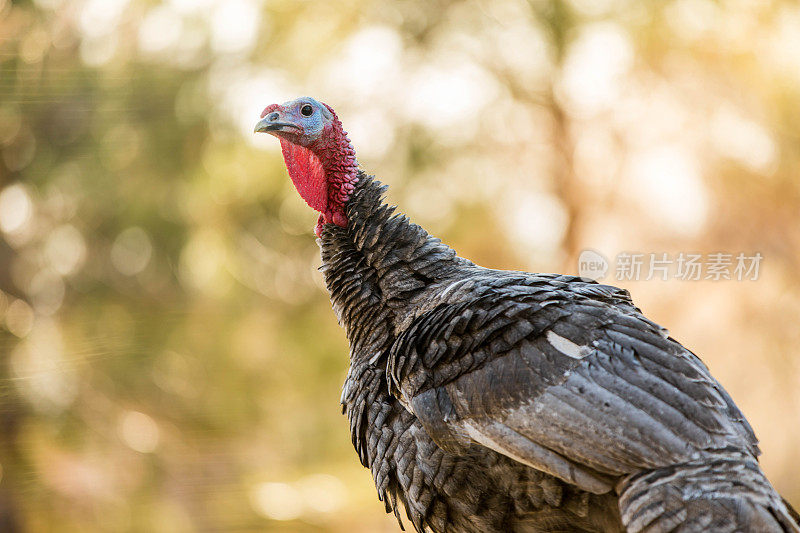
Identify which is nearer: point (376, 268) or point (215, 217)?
point (376, 268)

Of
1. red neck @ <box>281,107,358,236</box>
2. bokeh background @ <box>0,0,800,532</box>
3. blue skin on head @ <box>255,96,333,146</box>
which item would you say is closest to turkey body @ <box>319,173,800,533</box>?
red neck @ <box>281,107,358,236</box>

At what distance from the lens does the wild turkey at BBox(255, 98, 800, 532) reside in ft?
4.65

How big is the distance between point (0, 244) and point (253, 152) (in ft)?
6.22

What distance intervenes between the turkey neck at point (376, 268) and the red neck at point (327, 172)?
0.11 ft

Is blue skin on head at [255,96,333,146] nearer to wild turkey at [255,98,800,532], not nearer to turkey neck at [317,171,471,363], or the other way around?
wild turkey at [255,98,800,532]

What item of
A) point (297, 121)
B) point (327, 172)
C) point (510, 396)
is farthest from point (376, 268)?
point (510, 396)

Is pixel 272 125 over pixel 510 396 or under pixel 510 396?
over

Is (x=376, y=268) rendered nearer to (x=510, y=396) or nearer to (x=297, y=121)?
(x=297, y=121)

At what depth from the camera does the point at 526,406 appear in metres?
1.55

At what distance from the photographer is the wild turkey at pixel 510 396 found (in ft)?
4.65

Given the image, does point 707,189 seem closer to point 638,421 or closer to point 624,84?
point 624,84

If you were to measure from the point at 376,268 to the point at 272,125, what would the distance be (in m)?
Result: 0.50

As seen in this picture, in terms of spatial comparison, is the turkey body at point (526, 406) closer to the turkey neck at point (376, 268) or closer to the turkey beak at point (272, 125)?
the turkey neck at point (376, 268)

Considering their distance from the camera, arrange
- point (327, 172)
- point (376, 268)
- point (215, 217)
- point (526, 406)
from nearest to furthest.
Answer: point (526, 406), point (376, 268), point (327, 172), point (215, 217)
